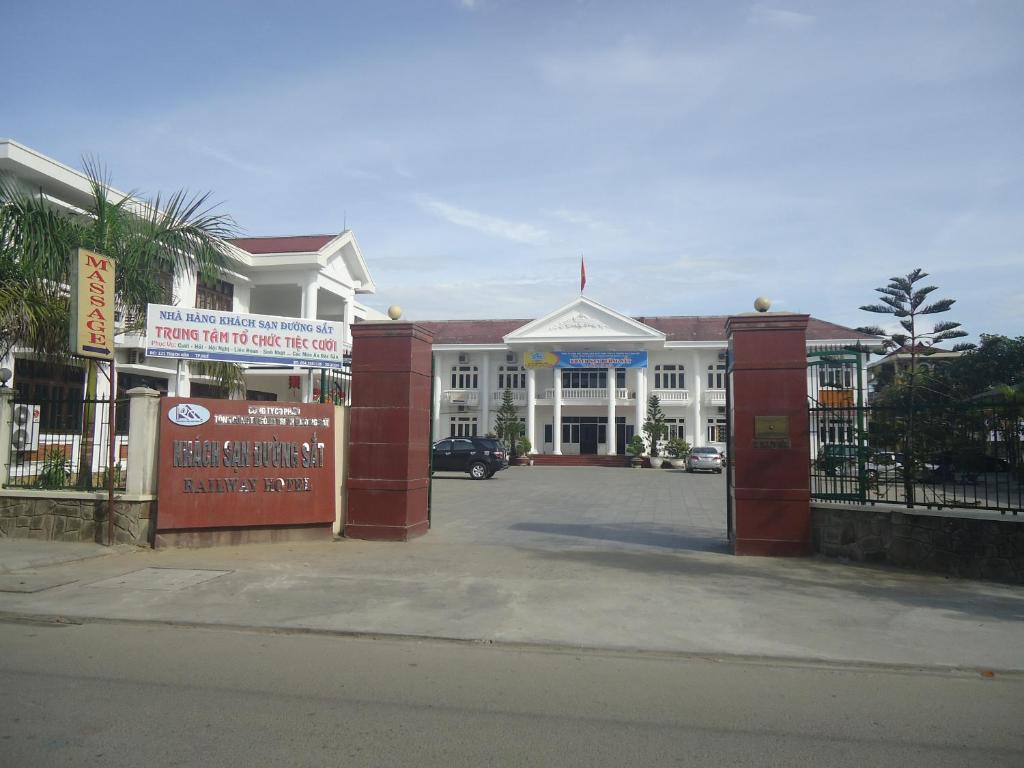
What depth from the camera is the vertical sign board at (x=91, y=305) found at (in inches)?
399

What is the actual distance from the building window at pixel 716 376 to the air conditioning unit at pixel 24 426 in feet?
130

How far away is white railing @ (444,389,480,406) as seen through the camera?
161 feet

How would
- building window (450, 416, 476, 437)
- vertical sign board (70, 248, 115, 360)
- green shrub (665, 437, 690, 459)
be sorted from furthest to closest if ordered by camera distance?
building window (450, 416, 476, 437)
green shrub (665, 437, 690, 459)
vertical sign board (70, 248, 115, 360)

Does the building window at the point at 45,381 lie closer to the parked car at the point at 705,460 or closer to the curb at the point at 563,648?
the curb at the point at 563,648

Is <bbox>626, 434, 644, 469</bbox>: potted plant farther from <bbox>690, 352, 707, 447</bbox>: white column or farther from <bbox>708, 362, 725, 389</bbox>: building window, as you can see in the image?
<bbox>708, 362, 725, 389</bbox>: building window

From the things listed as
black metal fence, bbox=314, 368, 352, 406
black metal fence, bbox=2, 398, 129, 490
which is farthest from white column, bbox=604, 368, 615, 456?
black metal fence, bbox=2, 398, 129, 490

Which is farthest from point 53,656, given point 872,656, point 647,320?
point 647,320

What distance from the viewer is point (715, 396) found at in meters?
46.0

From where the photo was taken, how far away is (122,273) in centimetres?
1308

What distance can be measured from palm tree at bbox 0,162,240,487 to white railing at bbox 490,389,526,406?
3495 cm

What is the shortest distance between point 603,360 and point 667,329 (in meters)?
5.86

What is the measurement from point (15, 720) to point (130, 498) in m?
6.53

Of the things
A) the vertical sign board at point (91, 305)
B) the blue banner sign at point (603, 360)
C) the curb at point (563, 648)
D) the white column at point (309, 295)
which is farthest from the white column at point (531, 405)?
the curb at point (563, 648)

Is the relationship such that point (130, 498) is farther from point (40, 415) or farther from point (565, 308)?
point (565, 308)
